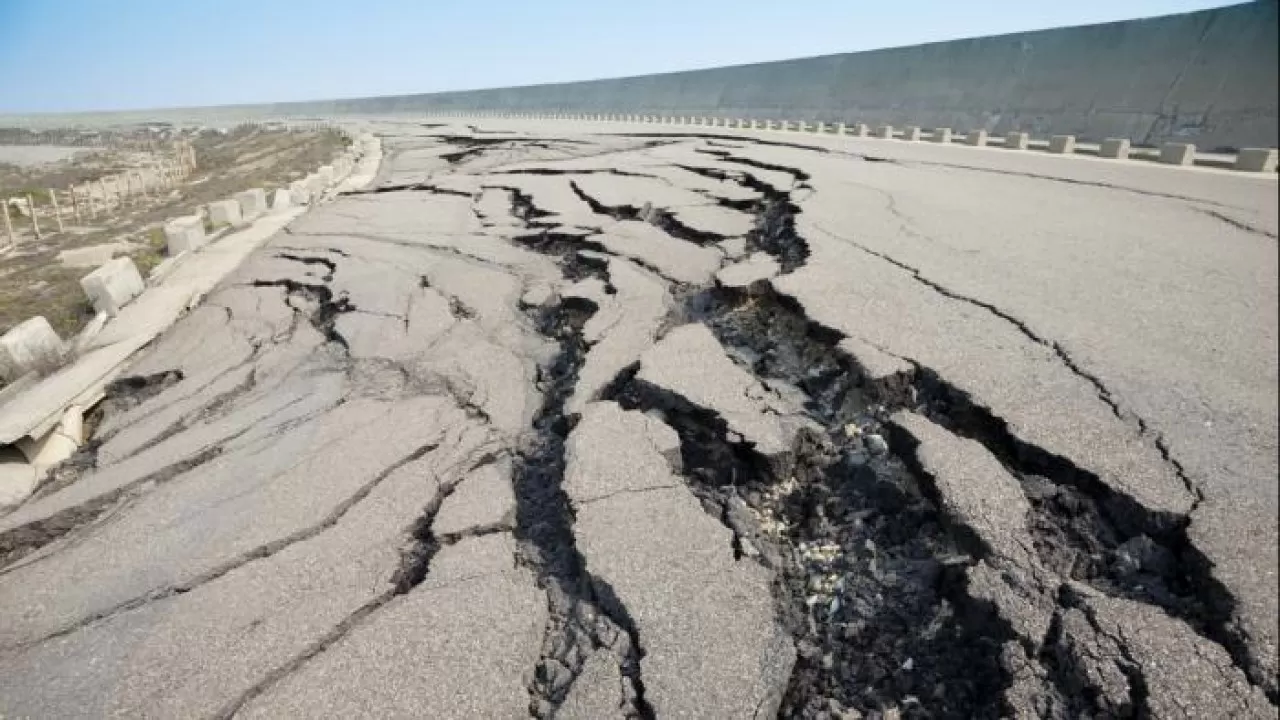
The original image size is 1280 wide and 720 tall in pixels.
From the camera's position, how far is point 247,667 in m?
1.62

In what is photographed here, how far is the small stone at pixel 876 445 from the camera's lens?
7.28 ft

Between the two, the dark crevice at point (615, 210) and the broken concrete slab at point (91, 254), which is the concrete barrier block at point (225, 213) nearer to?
the broken concrete slab at point (91, 254)

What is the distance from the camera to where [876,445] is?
7.35 ft

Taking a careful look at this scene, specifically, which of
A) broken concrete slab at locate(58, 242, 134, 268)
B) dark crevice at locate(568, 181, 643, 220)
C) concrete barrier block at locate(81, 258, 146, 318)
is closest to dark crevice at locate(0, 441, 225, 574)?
concrete barrier block at locate(81, 258, 146, 318)

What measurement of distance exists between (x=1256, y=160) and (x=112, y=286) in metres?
10.3

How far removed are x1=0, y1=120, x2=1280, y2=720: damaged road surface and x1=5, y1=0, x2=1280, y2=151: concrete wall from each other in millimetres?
957


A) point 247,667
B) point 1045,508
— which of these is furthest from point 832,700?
point 247,667

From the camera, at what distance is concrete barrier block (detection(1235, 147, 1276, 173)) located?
6824mm

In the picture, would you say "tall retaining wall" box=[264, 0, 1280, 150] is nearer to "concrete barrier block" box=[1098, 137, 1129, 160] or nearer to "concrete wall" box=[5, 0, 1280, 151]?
"concrete wall" box=[5, 0, 1280, 151]

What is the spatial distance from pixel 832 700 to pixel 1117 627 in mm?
629

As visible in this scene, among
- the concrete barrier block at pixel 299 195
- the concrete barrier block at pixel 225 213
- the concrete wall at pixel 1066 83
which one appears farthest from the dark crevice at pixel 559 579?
the concrete barrier block at pixel 299 195

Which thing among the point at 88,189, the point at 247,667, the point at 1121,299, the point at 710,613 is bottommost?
the point at 88,189

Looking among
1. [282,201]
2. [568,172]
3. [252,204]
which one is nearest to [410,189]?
[282,201]

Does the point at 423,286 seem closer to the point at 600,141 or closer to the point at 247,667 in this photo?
the point at 247,667
